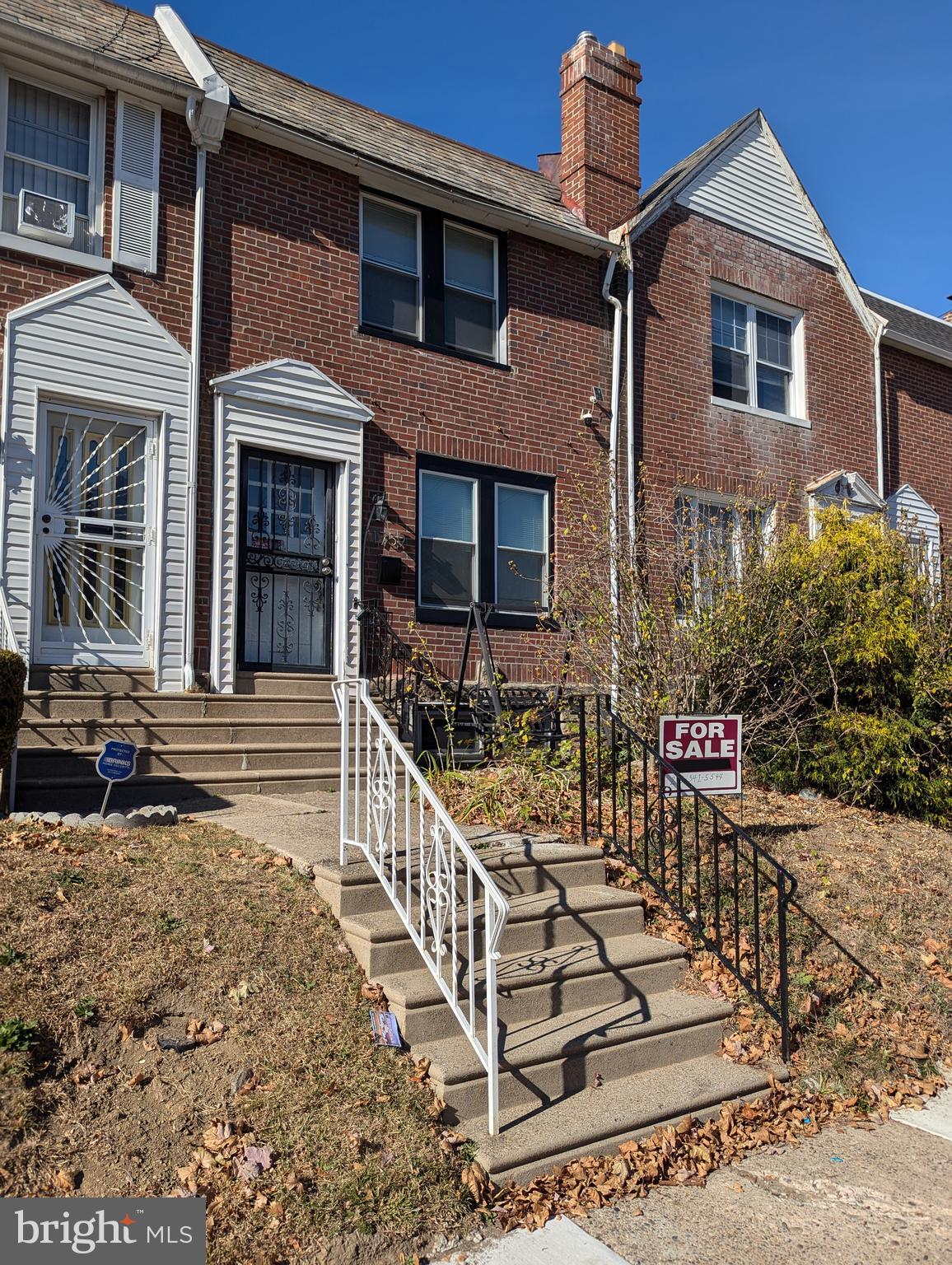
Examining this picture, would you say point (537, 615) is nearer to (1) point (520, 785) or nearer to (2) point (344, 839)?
(1) point (520, 785)

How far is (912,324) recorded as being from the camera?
17.7 m

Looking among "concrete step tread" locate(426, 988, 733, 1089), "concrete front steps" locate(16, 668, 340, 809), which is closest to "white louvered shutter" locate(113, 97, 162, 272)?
"concrete front steps" locate(16, 668, 340, 809)

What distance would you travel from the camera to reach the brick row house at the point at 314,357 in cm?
908

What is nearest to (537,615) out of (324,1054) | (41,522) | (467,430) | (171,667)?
(467,430)

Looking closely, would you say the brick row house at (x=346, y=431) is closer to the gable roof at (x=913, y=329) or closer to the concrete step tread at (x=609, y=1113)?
the concrete step tread at (x=609, y=1113)

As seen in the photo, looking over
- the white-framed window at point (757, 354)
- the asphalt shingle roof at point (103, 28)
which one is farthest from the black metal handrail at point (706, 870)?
the white-framed window at point (757, 354)

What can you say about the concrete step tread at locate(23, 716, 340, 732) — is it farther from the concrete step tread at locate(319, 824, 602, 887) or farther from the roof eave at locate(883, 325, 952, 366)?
the roof eave at locate(883, 325, 952, 366)

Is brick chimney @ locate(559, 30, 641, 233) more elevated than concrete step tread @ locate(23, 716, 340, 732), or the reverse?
brick chimney @ locate(559, 30, 641, 233)

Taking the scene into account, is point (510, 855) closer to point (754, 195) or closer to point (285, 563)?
point (285, 563)

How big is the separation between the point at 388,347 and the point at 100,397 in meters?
3.11

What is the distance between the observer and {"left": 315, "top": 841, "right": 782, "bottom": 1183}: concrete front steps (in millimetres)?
4504

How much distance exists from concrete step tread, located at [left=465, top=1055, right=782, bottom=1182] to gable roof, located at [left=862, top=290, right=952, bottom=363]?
1323 cm

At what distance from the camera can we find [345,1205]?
3811 mm

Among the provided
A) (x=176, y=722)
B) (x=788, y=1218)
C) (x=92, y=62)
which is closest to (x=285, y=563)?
(x=176, y=722)
